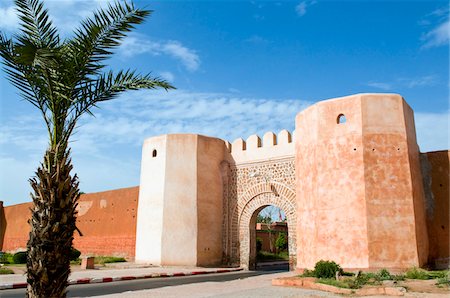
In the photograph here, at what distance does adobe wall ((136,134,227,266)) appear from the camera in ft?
47.7

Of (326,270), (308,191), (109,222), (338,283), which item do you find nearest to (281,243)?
(109,222)

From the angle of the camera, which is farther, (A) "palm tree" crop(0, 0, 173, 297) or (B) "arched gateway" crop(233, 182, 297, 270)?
(B) "arched gateway" crop(233, 182, 297, 270)

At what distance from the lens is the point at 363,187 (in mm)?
10219

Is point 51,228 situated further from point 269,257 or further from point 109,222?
point 269,257

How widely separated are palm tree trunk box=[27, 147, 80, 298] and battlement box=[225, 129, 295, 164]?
10214mm

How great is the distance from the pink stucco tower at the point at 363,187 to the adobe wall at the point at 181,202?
4.53 metres

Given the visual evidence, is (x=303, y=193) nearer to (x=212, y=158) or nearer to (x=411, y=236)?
(x=411, y=236)

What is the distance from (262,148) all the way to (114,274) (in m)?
6.78

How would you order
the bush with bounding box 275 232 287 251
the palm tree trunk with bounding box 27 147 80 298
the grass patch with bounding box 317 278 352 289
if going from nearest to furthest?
the palm tree trunk with bounding box 27 147 80 298, the grass patch with bounding box 317 278 352 289, the bush with bounding box 275 232 287 251

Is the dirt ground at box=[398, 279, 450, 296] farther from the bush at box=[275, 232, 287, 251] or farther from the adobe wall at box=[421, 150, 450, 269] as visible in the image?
the bush at box=[275, 232, 287, 251]

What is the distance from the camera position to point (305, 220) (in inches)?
446

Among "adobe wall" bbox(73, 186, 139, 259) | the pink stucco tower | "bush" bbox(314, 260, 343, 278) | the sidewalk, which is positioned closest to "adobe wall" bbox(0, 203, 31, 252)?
"adobe wall" bbox(73, 186, 139, 259)

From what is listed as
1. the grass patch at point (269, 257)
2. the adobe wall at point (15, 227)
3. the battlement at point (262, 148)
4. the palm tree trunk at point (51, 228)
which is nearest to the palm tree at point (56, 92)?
the palm tree trunk at point (51, 228)

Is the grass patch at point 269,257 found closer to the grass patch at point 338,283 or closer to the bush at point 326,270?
the bush at point 326,270
